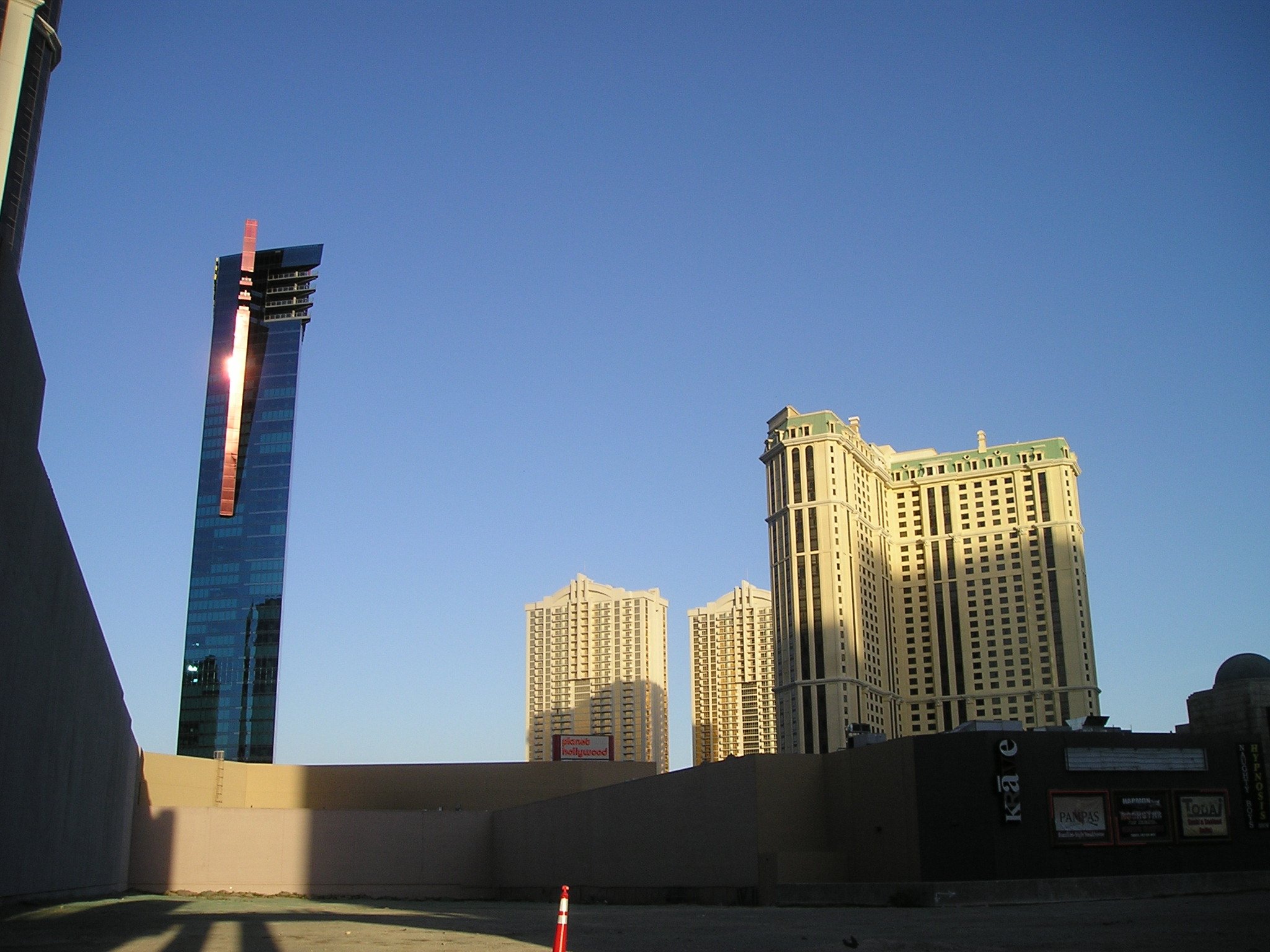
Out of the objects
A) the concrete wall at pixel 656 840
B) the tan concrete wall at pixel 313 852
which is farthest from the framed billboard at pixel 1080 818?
the tan concrete wall at pixel 313 852

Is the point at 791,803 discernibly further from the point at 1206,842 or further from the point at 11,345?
the point at 11,345

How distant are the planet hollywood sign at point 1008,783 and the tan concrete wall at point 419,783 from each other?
166ft

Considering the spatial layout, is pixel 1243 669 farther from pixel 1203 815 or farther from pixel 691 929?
pixel 691 929

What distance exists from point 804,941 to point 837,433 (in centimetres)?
16819

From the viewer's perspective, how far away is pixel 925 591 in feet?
646

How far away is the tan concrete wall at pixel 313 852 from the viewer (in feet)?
197

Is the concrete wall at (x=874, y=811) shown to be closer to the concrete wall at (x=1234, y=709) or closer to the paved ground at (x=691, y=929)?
the paved ground at (x=691, y=929)

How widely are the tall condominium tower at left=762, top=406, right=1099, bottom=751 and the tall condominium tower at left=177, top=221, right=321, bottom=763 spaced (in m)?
75.0

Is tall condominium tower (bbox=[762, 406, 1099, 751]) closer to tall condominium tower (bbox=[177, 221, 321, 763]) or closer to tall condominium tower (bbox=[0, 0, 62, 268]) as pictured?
tall condominium tower (bbox=[177, 221, 321, 763])

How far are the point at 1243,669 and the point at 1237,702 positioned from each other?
173 cm

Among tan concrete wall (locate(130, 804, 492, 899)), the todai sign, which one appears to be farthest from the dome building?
the todai sign

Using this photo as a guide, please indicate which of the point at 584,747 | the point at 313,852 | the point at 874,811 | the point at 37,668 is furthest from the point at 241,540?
the point at 37,668

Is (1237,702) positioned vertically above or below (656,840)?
above

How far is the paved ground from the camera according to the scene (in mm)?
16625
